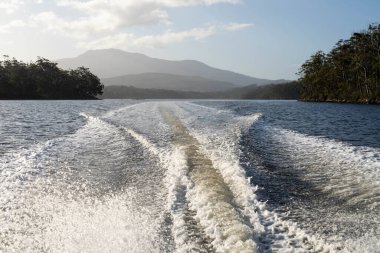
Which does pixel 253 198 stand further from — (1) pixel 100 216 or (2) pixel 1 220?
(2) pixel 1 220

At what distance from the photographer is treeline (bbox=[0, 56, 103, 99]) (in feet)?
432

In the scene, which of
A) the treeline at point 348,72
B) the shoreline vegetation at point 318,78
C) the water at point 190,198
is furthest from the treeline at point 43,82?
the water at point 190,198

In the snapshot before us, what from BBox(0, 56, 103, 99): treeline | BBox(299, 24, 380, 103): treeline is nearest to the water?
BBox(299, 24, 380, 103): treeline

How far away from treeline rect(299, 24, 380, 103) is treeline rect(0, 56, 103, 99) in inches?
3239

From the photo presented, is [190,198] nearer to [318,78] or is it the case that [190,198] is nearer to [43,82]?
[318,78]

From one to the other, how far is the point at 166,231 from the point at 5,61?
489 ft

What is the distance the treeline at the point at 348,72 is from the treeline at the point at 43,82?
82.3 meters

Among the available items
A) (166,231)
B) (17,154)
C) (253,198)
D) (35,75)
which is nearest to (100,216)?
(166,231)

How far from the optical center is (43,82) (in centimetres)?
14212

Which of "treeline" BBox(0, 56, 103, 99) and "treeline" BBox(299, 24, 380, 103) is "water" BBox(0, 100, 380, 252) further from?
"treeline" BBox(0, 56, 103, 99)

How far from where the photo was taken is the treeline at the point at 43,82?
132 metres

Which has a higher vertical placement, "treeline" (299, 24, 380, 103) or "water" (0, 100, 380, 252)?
"treeline" (299, 24, 380, 103)

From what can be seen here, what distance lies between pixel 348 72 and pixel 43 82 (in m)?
99.1

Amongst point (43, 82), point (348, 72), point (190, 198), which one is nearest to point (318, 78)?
point (348, 72)
